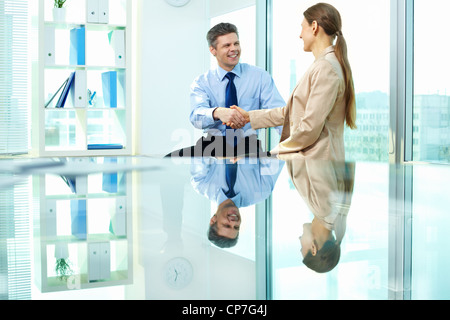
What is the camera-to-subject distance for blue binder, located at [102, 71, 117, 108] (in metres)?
4.47

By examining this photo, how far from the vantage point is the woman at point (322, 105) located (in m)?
1.81

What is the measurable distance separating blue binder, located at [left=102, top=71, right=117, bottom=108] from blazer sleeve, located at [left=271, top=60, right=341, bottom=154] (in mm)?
2942

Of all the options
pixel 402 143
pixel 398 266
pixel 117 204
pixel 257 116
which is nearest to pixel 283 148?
pixel 257 116

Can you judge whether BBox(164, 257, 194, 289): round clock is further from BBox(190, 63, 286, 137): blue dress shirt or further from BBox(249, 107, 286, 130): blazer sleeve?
BBox(190, 63, 286, 137): blue dress shirt

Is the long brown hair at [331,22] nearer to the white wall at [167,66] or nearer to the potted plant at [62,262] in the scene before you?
the potted plant at [62,262]

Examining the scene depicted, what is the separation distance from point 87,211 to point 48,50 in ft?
13.5

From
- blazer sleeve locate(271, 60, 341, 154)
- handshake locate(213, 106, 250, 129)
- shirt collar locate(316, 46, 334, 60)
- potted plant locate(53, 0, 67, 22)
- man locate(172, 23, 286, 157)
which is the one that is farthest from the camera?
potted plant locate(53, 0, 67, 22)

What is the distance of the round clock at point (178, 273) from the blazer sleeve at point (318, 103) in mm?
1574

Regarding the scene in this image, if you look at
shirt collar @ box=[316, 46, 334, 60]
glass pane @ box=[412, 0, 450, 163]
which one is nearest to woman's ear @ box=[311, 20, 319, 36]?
shirt collar @ box=[316, 46, 334, 60]

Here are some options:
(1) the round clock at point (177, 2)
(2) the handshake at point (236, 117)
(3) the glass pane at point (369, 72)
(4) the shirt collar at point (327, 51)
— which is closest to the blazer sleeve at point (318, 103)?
(4) the shirt collar at point (327, 51)

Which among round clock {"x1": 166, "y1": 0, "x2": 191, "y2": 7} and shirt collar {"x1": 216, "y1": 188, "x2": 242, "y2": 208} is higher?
round clock {"x1": 166, "y1": 0, "x2": 191, "y2": 7}

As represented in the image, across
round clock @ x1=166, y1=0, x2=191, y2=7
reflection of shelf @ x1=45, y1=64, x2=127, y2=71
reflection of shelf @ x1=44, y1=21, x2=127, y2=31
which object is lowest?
reflection of shelf @ x1=45, y1=64, x2=127, y2=71

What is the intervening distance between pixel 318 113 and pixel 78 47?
3.08m

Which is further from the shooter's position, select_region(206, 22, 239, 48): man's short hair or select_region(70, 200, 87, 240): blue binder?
select_region(206, 22, 239, 48): man's short hair
